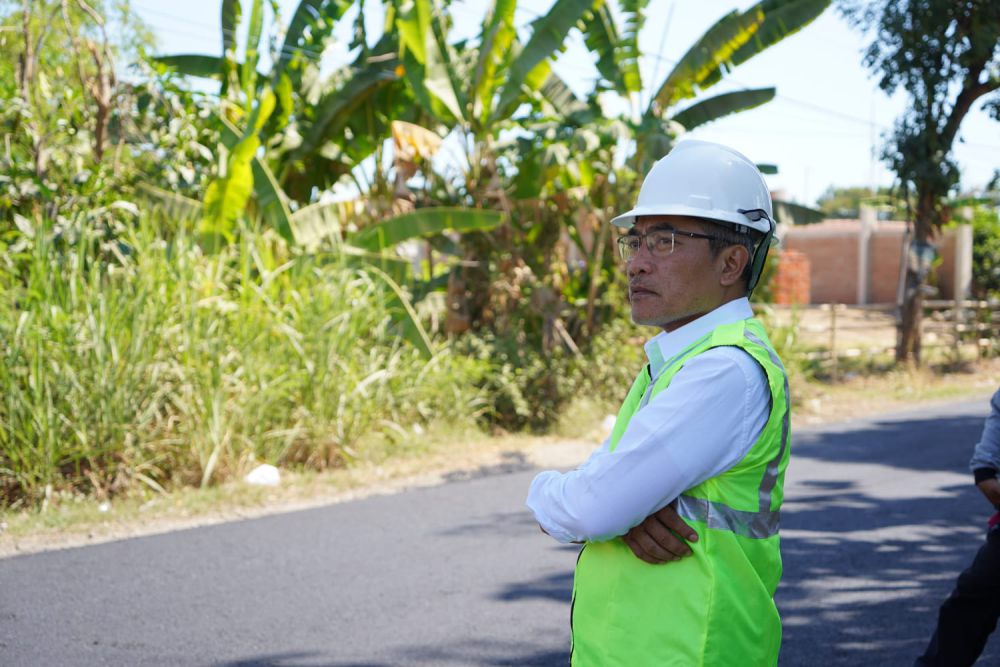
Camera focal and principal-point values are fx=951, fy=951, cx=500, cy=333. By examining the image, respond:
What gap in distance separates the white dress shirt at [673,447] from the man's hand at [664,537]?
0.02 metres

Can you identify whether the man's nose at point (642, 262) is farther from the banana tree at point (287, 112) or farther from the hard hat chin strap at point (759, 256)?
the banana tree at point (287, 112)

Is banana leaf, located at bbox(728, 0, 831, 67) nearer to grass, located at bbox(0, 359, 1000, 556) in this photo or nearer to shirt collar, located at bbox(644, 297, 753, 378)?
grass, located at bbox(0, 359, 1000, 556)

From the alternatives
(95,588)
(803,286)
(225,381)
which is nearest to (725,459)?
(95,588)

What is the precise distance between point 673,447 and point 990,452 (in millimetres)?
2434

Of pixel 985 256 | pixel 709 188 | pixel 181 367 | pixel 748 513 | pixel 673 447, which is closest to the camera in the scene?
pixel 673 447

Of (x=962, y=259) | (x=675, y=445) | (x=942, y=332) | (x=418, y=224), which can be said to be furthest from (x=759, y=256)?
(x=962, y=259)

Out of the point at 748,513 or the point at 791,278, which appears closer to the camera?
the point at 748,513

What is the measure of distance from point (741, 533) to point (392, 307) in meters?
8.33

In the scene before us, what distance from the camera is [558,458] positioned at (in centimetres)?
959

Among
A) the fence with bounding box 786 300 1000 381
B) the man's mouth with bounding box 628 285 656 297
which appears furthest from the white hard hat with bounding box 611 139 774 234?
the fence with bounding box 786 300 1000 381

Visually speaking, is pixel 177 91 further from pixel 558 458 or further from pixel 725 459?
pixel 725 459

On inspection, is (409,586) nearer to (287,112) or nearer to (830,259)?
(287,112)

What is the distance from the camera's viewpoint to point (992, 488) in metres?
3.60

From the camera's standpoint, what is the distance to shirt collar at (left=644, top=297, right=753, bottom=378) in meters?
2.03
